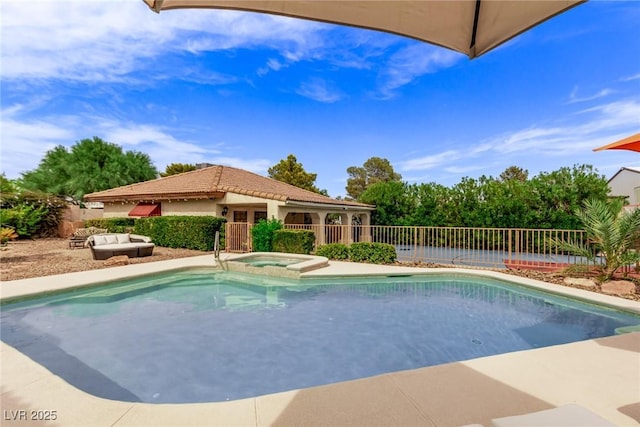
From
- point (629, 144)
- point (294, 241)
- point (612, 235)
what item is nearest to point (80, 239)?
point (294, 241)

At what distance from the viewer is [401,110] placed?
28.1 metres

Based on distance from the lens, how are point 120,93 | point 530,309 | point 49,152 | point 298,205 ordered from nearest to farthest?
point 530,309
point 298,205
point 120,93
point 49,152

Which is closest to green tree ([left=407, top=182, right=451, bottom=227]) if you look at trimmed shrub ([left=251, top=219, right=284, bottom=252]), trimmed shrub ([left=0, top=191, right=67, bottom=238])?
trimmed shrub ([left=251, top=219, right=284, bottom=252])

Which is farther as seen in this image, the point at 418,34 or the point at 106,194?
the point at 106,194

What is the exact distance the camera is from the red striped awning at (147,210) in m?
21.6

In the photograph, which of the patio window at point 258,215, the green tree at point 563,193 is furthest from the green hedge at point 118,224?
the green tree at point 563,193

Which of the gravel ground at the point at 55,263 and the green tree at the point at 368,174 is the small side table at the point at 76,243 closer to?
the gravel ground at the point at 55,263

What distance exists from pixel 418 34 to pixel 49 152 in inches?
1984

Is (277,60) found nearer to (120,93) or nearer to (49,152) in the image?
(120,93)

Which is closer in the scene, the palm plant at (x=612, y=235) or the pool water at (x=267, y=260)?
the palm plant at (x=612, y=235)

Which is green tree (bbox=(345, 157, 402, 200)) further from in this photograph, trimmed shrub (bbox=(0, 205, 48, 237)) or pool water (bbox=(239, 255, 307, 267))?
trimmed shrub (bbox=(0, 205, 48, 237))

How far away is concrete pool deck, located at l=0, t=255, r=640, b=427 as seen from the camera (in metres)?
3.10

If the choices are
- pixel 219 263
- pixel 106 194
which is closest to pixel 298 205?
pixel 219 263

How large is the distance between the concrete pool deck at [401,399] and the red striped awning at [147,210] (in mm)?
18352
